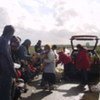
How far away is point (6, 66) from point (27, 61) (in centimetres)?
735

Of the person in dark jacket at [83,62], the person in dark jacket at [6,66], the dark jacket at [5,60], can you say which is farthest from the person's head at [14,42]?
the dark jacket at [5,60]

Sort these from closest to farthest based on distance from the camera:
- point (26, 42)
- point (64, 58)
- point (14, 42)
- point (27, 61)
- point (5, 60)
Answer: point (5, 60), point (14, 42), point (27, 61), point (26, 42), point (64, 58)

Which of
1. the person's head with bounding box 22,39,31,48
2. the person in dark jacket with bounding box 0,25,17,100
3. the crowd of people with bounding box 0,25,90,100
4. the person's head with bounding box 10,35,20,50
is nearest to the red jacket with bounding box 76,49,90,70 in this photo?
the crowd of people with bounding box 0,25,90,100

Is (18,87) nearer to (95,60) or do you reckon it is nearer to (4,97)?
(4,97)

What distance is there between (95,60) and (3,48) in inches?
391

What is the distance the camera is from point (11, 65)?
10164 millimetres

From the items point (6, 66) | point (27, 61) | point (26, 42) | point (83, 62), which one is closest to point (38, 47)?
point (26, 42)

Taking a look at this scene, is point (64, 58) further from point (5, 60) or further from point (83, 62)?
point (5, 60)

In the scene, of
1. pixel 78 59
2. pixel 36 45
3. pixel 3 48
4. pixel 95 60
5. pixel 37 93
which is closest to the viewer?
pixel 3 48

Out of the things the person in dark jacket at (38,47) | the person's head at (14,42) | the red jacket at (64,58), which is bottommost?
the red jacket at (64,58)

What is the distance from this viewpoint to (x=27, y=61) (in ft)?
57.6

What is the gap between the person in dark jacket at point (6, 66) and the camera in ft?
33.3

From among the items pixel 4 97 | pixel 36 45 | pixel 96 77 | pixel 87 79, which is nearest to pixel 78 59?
pixel 87 79

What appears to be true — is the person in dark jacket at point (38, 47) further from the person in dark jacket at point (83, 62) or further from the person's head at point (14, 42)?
the person's head at point (14, 42)
